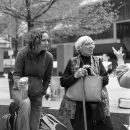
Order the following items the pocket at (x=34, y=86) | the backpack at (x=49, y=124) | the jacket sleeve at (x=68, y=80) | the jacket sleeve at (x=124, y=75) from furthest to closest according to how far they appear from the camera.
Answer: the backpack at (x=49, y=124) → the pocket at (x=34, y=86) → the jacket sleeve at (x=68, y=80) → the jacket sleeve at (x=124, y=75)

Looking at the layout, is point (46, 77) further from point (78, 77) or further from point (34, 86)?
point (78, 77)

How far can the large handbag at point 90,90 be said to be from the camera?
3.88 m

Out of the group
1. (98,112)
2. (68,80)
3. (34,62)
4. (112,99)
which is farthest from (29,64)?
(112,99)

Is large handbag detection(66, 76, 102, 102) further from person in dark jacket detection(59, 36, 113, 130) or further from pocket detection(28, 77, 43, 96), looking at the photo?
pocket detection(28, 77, 43, 96)

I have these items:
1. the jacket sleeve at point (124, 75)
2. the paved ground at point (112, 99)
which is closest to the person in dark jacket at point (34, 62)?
the jacket sleeve at point (124, 75)

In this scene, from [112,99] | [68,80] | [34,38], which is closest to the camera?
[68,80]

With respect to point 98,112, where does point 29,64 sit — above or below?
above

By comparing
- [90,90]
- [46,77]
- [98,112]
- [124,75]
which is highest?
[124,75]

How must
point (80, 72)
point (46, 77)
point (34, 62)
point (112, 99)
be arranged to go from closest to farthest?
point (80, 72) < point (34, 62) < point (46, 77) < point (112, 99)

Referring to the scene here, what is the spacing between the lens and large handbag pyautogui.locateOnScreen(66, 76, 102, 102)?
3.88 m

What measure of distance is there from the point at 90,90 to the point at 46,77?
0.86 meters

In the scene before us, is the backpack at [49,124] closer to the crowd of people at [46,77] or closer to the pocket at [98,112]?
the crowd of people at [46,77]

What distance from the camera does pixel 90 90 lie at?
390 cm

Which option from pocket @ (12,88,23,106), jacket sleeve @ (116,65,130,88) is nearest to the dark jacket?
pocket @ (12,88,23,106)
